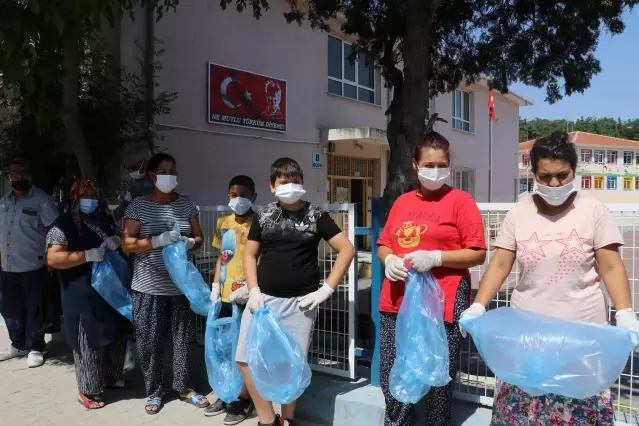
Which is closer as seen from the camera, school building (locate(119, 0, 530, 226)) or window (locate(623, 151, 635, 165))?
school building (locate(119, 0, 530, 226))

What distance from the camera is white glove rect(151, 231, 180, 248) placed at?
376 centimetres

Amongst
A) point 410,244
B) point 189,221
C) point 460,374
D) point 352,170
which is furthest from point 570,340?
point 352,170

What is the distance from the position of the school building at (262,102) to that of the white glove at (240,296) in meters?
4.55

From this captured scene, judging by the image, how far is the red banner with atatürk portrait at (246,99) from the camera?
9.84 metres

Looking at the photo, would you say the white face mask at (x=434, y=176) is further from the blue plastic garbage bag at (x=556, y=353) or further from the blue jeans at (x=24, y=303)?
the blue jeans at (x=24, y=303)

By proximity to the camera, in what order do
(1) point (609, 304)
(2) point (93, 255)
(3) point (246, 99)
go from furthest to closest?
(3) point (246, 99) → (2) point (93, 255) → (1) point (609, 304)

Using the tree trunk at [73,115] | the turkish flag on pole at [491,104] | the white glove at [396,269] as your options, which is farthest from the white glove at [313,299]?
the turkish flag on pole at [491,104]

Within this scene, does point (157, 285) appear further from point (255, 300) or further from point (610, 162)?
point (610, 162)

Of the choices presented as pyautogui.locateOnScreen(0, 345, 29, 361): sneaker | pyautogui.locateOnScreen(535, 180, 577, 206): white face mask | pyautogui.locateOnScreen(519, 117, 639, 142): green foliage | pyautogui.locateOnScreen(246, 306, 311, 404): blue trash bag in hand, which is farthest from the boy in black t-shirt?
pyautogui.locateOnScreen(519, 117, 639, 142): green foliage

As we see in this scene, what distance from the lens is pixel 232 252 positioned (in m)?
3.78

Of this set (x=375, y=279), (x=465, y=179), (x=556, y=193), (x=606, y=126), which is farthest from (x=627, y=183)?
(x=556, y=193)

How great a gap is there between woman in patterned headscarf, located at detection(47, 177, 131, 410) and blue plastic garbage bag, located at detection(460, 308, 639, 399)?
2.93 m

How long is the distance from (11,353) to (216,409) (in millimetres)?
2679

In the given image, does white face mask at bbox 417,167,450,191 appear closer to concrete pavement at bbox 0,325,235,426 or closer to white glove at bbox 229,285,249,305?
white glove at bbox 229,285,249,305
